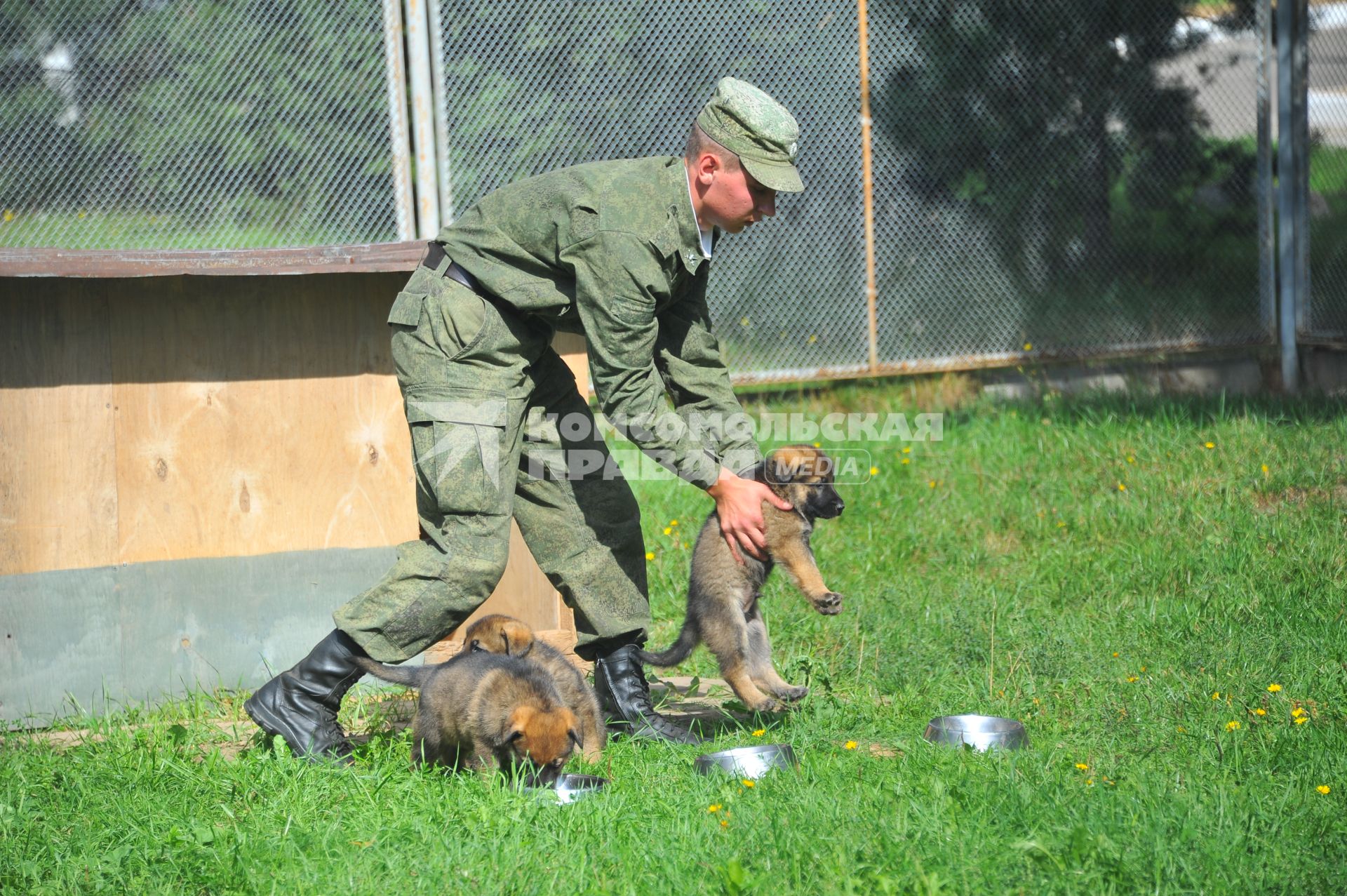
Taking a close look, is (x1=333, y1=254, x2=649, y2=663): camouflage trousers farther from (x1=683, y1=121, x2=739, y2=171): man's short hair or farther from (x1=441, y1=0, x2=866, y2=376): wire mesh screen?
(x1=441, y1=0, x2=866, y2=376): wire mesh screen

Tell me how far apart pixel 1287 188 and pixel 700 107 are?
15.0 ft

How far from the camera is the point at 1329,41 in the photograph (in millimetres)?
8891

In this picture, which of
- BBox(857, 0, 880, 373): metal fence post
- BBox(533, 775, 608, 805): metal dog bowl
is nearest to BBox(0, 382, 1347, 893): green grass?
BBox(533, 775, 608, 805): metal dog bowl

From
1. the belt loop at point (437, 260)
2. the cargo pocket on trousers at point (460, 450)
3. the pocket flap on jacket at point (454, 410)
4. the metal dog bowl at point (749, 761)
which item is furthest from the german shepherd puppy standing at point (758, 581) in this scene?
the belt loop at point (437, 260)

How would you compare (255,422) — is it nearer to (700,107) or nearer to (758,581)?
(758,581)

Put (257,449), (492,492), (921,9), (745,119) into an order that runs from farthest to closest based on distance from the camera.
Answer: (921,9) < (257,449) < (492,492) < (745,119)

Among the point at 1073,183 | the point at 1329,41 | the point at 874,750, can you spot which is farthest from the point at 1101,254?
the point at 874,750

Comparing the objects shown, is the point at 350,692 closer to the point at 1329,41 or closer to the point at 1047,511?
the point at 1047,511

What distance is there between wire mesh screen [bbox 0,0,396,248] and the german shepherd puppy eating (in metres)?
3.81

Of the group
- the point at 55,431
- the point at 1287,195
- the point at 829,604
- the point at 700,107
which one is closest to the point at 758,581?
the point at 829,604

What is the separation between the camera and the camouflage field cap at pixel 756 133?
3.89 m

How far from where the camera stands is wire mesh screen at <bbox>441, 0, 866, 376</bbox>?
24.6 ft

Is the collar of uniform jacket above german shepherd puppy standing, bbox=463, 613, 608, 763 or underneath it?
above

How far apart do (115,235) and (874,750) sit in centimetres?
524
